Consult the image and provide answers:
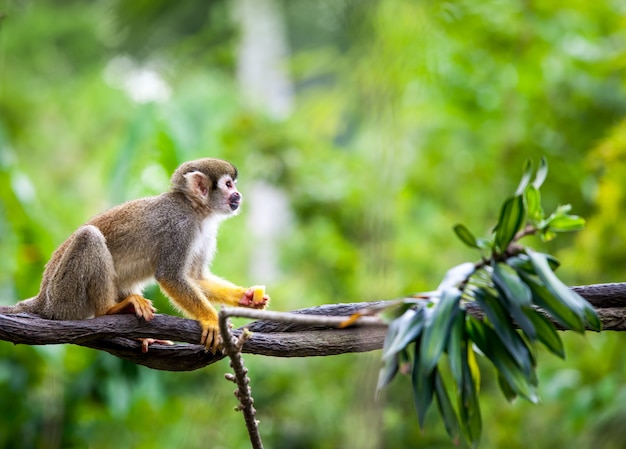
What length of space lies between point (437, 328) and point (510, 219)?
363 mm

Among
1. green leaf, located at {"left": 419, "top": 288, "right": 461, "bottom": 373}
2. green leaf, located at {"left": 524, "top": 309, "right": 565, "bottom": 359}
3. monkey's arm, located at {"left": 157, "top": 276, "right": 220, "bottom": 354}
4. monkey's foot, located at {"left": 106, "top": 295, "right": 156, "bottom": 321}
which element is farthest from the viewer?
monkey's arm, located at {"left": 157, "top": 276, "right": 220, "bottom": 354}

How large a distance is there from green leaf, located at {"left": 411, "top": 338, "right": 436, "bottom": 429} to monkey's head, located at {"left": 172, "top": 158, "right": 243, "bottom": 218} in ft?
5.14

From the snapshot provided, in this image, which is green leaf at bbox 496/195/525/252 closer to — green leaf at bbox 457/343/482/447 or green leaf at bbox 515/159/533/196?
green leaf at bbox 515/159/533/196

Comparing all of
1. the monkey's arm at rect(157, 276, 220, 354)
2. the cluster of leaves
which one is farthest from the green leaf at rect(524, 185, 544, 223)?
the monkey's arm at rect(157, 276, 220, 354)

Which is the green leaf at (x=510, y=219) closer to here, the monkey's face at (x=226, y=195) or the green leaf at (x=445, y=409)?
the green leaf at (x=445, y=409)

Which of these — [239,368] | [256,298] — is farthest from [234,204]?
[239,368]

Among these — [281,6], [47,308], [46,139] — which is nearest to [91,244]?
[47,308]

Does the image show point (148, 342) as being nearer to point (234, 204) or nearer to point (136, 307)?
point (136, 307)

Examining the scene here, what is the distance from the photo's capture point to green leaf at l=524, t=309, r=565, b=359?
1.93 meters

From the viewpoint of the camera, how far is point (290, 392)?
20.1 feet

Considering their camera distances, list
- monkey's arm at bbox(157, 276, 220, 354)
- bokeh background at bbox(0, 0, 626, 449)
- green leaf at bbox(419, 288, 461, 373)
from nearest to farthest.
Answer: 1. green leaf at bbox(419, 288, 461, 373)
2. monkey's arm at bbox(157, 276, 220, 354)
3. bokeh background at bbox(0, 0, 626, 449)

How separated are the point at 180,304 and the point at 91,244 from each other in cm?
41

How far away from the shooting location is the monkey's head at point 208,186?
10.8ft

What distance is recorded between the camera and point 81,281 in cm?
288
